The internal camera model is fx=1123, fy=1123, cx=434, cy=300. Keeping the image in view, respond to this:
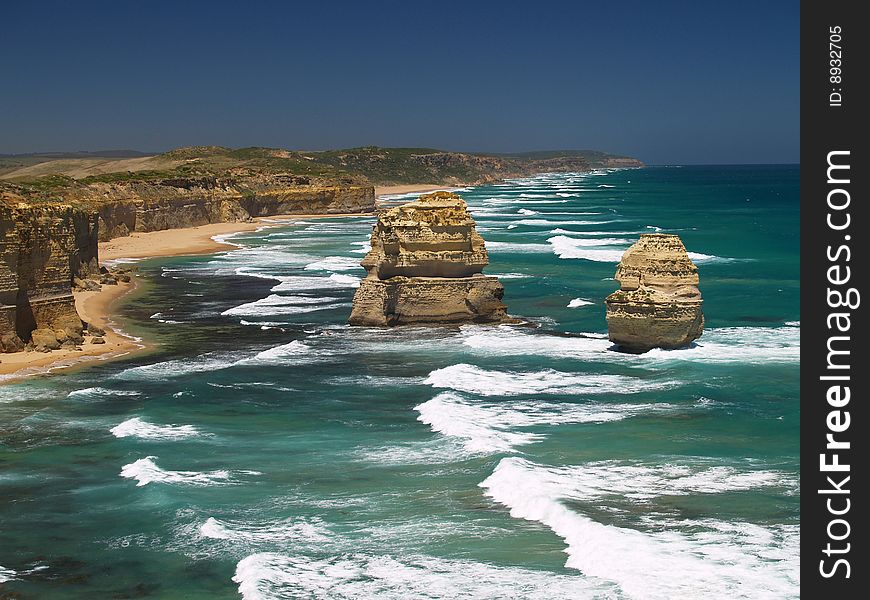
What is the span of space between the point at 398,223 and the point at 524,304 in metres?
8.72

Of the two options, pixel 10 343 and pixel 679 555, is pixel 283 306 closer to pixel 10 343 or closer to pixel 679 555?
pixel 10 343

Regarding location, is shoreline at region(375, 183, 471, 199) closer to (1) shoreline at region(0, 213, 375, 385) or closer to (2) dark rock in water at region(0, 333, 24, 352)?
(1) shoreline at region(0, 213, 375, 385)

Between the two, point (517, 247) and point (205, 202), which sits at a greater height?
point (205, 202)

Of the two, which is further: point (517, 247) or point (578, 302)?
point (517, 247)

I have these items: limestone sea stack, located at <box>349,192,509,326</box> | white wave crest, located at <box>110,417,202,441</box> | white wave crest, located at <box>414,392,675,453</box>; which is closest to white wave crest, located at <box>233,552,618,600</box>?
white wave crest, located at <box>414,392,675,453</box>

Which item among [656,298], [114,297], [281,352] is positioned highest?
[656,298]

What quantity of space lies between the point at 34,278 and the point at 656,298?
16804mm

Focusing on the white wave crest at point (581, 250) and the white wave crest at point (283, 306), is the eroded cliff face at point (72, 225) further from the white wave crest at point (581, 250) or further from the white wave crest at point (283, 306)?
the white wave crest at point (581, 250)

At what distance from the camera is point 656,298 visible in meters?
27.5

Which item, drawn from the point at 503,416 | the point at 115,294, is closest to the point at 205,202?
the point at 115,294

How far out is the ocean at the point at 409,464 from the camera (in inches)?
593

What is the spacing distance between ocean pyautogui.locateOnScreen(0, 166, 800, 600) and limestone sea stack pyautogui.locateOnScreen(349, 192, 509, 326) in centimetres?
93

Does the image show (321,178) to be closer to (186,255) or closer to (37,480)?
(186,255)
